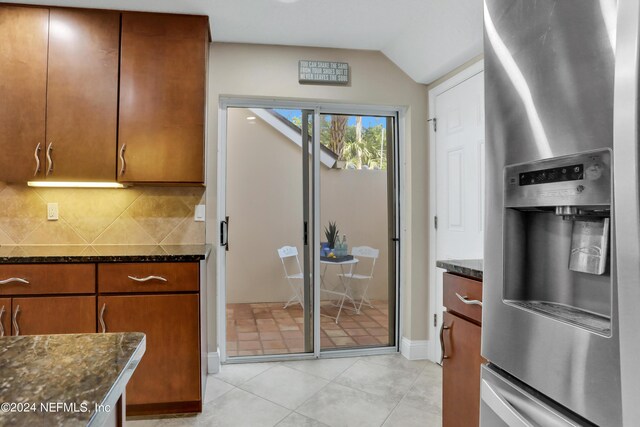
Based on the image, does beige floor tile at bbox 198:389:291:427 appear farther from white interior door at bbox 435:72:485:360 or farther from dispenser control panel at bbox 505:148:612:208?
dispenser control panel at bbox 505:148:612:208

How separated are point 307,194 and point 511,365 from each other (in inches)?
87.3

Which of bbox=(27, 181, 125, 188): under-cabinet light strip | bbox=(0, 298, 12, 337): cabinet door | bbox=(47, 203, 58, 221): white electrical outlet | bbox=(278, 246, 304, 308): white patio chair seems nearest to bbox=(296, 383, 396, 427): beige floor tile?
bbox=(278, 246, 304, 308): white patio chair

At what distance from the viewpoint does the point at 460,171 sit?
2662 mm

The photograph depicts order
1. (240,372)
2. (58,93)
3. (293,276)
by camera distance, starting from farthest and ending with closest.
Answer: (293,276)
(240,372)
(58,93)

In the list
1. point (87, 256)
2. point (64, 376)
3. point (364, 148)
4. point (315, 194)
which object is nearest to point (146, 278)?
point (87, 256)

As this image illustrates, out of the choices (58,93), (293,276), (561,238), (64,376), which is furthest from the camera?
(293,276)

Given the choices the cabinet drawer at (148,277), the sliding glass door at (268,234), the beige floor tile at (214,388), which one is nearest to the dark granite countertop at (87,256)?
the cabinet drawer at (148,277)

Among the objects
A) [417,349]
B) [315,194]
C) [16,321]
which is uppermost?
[315,194]

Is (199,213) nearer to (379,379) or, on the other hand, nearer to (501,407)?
(379,379)

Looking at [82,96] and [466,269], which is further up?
[82,96]

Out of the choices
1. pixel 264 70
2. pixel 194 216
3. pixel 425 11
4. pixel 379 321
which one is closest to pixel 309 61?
pixel 264 70

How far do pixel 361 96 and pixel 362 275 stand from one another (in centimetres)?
143

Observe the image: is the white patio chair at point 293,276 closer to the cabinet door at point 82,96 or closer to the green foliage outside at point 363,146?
the green foliage outside at point 363,146

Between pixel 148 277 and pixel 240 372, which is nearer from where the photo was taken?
pixel 148 277
